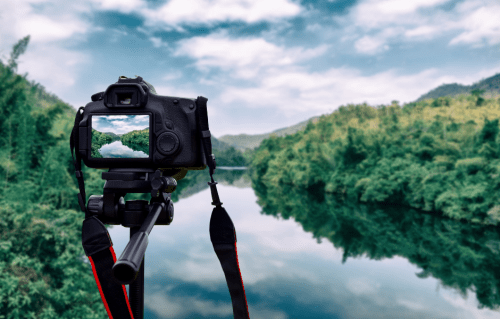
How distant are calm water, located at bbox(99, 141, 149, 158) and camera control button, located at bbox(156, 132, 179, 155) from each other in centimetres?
5

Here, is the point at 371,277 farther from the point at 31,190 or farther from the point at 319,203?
the point at 319,203

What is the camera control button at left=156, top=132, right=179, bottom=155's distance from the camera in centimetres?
109

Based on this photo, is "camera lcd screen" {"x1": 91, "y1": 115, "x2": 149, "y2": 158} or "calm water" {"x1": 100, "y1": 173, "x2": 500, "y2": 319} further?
"calm water" {"x1": 100, "y1": 173, "x2": 500, "y2": 319}

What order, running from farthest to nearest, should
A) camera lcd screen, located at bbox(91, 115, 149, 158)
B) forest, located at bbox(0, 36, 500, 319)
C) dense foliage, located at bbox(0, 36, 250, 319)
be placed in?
forest, located at bbox(0, 36, 500, 319) → dense foliage, located at bbox(0, 36, 250, 319) → camera lcd screen, located at bbox(91, 115, 149, 158)

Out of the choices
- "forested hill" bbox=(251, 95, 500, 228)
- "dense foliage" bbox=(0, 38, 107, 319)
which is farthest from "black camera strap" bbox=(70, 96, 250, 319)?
"forested hill" bbox=(251, 95, 500, 228)

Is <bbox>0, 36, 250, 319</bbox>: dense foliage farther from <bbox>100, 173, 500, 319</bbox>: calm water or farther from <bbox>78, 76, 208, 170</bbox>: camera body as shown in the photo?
<bbox>78, 76, 208, 170</bbox>: camera body

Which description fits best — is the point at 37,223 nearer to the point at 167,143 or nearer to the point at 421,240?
the point at 167,143

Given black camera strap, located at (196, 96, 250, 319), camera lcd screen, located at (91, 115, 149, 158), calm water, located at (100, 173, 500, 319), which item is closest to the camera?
camera lcd screen, located at (91, 115, 149, 158)

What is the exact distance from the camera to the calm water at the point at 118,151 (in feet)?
3.54

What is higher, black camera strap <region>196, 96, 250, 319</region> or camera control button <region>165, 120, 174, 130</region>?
camera control button <region>165, 120, 174, 130</region>

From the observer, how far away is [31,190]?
8.21 metres

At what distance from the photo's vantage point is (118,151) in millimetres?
1089

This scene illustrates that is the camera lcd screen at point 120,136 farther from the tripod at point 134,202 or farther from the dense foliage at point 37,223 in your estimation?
the dense foliage at point 37,223

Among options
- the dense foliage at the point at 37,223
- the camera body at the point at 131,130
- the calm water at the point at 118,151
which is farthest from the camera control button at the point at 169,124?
the dense foliage at the point at 37,223
